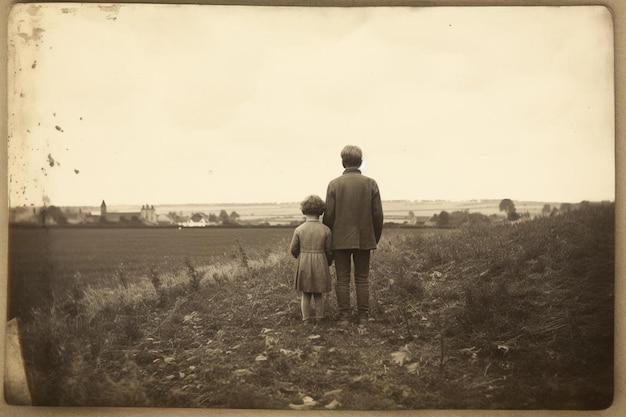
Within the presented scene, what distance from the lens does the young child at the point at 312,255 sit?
4566mm

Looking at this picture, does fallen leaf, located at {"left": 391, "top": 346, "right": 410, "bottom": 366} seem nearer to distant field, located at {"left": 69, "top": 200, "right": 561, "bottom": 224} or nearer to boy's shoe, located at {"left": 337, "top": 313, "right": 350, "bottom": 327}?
boy's shoe, located at {"left": 337, "top": 313, "right": 350, "bottom": 327}

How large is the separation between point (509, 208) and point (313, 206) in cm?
167

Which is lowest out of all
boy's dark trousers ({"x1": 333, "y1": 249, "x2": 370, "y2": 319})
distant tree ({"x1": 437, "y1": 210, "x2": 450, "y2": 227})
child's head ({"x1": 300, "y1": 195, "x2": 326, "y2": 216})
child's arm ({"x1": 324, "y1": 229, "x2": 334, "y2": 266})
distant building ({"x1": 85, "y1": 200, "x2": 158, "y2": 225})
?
boy's dark trousers ({"x1": 333, "y1": 249, "x2": 370, "y2": 319})

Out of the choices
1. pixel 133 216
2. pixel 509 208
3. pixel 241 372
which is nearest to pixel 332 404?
pixel 241 372

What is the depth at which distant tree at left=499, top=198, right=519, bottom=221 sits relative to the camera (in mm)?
4652

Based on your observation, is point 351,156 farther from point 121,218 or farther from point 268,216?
point 121,218

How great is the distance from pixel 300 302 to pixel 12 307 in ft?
8.29

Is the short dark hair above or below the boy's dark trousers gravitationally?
above

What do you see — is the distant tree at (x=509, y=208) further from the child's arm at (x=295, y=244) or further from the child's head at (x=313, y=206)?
the child's arm at (x=295, y=244)

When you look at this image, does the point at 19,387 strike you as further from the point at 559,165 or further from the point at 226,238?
the point at 559,165

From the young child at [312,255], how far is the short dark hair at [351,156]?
0.39 metres

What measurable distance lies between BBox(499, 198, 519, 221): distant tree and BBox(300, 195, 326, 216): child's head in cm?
152

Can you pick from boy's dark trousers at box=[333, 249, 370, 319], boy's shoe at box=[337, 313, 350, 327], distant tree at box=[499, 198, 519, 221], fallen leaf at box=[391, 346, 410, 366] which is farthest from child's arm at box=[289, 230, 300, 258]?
distant tree at box=[499, 198, 519, 221]

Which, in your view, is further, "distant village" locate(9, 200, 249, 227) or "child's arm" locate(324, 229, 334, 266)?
"distant village" locate(9, 200, 249, 227)
